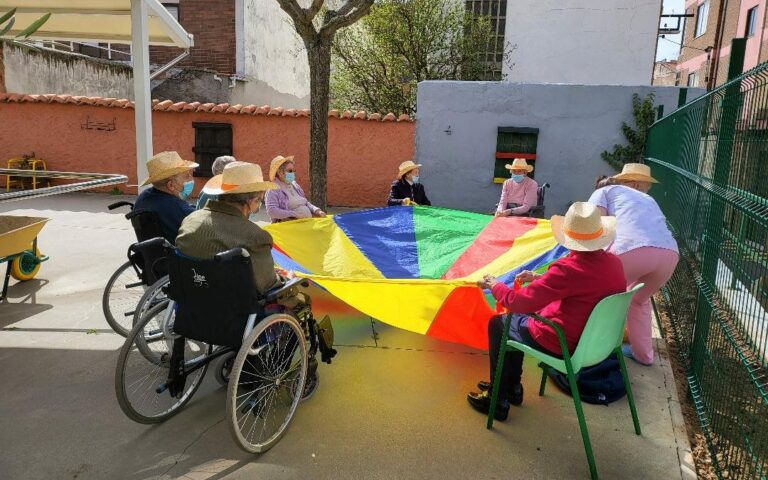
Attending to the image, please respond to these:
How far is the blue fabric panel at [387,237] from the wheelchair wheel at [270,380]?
1.75m

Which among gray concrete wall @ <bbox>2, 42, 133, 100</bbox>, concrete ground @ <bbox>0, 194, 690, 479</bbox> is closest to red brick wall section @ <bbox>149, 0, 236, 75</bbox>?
gray concrete wall @ <bbox>2, 42, 133, 100</bbox>

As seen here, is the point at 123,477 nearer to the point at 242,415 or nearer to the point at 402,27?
the point at 242,415

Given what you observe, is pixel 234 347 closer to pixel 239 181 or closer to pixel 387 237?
pixel 239 181

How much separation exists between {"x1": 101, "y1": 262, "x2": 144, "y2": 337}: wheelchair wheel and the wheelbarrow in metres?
0.97

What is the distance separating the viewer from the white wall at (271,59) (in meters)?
16.8

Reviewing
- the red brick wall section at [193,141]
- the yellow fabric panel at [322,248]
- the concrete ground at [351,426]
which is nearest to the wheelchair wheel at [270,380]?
the concrete ground at [351,426]

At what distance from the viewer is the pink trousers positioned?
376 centimetres

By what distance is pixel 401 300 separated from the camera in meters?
3.65

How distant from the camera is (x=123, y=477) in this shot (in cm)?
268

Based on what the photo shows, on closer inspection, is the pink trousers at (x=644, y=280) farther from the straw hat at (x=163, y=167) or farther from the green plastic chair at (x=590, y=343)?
the straw hat at (x=163, y=167)

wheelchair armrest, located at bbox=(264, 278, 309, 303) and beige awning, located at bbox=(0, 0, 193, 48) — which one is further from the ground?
beige awning, located at bbox=(0, 0, 193, 48)

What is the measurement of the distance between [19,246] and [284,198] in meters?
2.36

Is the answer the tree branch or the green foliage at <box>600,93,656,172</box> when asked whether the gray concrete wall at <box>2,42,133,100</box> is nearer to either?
the tree branch

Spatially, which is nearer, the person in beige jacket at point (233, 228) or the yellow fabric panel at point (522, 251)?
the person in beige jacket at point (233, 228)
